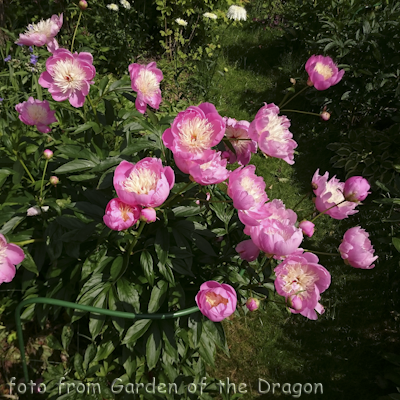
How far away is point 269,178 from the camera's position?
3.17 metres

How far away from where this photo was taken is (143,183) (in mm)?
887

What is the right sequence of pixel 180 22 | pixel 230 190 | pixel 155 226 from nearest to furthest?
pixel 230 190 → pixel 155 226 → pixel 180 22

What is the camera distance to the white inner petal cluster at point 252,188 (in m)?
0.96

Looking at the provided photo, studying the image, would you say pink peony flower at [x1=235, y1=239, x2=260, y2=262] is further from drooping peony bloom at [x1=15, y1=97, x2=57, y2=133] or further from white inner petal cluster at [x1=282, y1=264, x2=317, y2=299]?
drooping peony bloom at [x1=15, y1=97, x2=57, y2=133]

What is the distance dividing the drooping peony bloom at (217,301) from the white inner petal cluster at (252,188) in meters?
0.26

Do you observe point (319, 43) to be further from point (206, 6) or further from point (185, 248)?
point (185, 248)

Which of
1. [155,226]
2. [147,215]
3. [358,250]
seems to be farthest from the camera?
[155,226]

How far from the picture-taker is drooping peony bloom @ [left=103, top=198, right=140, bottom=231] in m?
0.89

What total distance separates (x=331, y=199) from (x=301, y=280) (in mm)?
300

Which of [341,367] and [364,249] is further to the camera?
[341,367]

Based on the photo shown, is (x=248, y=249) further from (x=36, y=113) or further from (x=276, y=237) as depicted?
(x=36, y=113)

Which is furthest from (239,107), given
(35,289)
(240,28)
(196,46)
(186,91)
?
(35,289)

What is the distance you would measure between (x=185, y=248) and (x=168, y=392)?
0.62m

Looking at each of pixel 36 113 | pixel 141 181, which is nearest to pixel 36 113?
pixel 36 113
